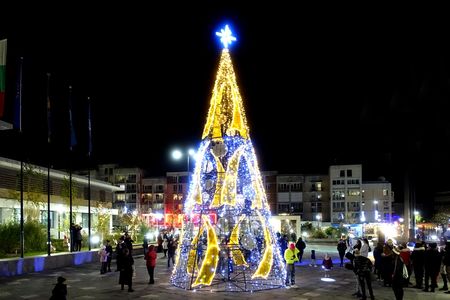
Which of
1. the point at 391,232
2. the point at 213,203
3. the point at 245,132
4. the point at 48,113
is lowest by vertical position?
the point at 391,232

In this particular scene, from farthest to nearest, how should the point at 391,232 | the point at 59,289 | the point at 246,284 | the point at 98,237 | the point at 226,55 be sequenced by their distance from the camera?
1. the point at 391,232
2. the point at 98,237
3. the point at 226,55
4. the point at 246,284
5. the point at 59,289

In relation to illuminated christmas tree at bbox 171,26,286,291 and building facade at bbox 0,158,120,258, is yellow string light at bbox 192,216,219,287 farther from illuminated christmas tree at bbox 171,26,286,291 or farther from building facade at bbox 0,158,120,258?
building facade at bbox 0,158,120,258

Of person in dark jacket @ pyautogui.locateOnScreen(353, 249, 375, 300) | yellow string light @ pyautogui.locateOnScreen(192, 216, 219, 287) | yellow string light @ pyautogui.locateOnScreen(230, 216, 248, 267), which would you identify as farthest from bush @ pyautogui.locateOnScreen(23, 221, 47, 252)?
person in dark jacket @ pyautogui.locateOnScreen(353, 249, 375, 300)

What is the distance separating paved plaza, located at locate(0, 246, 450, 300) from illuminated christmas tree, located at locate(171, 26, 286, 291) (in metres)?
1.30

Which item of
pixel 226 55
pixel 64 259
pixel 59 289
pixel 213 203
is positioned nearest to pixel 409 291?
pixel 213 203

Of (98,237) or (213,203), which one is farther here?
(98,237)

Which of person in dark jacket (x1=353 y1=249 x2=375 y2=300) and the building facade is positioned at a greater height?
the building facade

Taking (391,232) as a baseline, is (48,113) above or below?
above

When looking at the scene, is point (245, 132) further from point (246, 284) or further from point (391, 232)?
point (391, 232)

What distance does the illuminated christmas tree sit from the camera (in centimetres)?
1925

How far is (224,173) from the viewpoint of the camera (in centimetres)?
1952

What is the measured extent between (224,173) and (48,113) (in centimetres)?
1221

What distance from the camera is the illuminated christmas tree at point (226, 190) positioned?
19.2 m

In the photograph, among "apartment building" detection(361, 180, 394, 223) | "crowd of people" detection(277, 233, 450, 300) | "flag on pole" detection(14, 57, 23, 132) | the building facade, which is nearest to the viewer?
"crowd of people" detection(277, 233, 450, 300)
